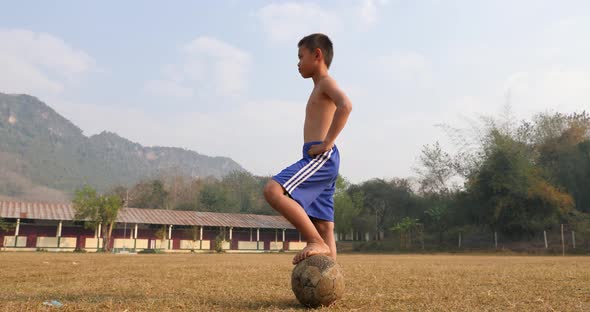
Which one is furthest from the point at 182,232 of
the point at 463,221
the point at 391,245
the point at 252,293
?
the point at 252,293

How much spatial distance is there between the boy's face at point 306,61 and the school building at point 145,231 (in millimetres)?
32186

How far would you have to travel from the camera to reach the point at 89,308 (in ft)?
10.2

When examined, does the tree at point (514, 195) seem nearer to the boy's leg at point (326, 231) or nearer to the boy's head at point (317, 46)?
the boy's leg at point (326, 231)

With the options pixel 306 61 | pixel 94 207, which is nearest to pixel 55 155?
pixel 94 207

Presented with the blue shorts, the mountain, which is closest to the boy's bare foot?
the blue shorts

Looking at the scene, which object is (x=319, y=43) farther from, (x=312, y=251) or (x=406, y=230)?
(x=406, y=230)

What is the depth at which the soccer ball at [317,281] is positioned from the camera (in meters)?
3.21

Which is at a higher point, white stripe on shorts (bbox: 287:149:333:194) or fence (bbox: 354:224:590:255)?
white stripe on shorts (bbox: 287:149:333:194)

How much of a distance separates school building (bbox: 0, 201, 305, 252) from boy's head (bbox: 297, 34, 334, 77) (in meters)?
32.3

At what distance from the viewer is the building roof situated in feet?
104

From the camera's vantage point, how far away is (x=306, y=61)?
12.3 ft

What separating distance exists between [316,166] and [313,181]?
4.6 inches

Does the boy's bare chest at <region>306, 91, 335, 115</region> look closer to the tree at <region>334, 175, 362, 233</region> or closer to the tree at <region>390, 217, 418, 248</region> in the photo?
the tree at <region>390, 217, 418, 248</region>

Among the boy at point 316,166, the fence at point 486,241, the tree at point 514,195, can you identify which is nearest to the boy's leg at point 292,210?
the boy at point 316,166
